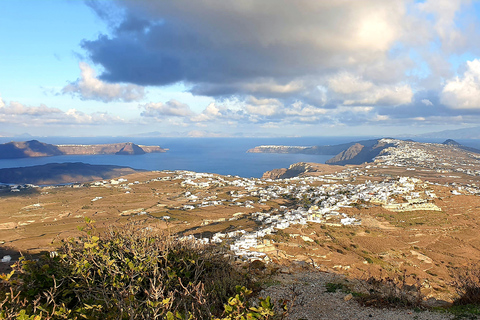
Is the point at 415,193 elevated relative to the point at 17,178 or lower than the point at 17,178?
elevated

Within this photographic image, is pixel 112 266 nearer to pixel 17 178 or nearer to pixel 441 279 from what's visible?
pixel 441 279

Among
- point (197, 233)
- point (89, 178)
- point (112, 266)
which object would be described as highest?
point (112, 266)

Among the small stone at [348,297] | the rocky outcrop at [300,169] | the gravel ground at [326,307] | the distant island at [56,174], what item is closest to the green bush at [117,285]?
the gravel ground at [326,307]

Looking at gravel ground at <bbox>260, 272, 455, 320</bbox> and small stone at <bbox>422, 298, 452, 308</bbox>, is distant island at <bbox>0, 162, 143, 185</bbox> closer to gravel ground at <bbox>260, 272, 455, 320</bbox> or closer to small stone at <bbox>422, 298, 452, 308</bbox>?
gravel ground at <bbox>260, 272, 455, 320</bbox>

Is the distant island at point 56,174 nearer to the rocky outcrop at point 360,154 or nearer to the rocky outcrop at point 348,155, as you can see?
the rocky outcrop at point 348,155

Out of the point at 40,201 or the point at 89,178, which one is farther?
the point at 89,178

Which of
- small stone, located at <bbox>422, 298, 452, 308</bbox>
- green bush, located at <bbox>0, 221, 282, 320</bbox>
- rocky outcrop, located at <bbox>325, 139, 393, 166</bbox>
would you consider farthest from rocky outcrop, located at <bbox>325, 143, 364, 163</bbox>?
green bush, located at <bbox>0, 221, 282, 320</bbox>

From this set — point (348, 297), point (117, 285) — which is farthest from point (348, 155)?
point (117, 285)

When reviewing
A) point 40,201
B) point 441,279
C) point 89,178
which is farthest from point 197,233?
point 89,178

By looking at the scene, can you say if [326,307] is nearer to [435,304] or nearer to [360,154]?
[435,304]
